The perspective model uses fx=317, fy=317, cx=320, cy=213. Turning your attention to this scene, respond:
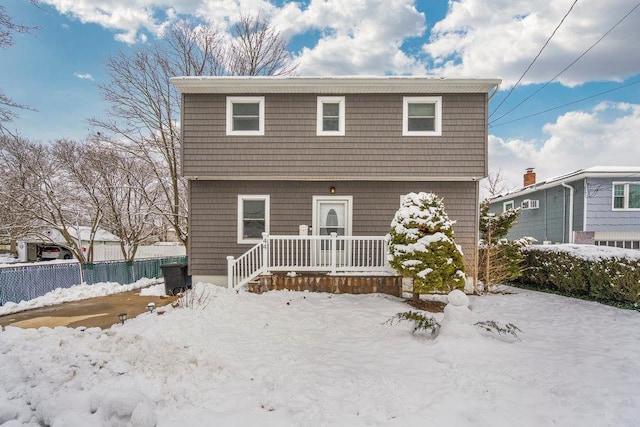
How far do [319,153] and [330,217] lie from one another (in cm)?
184

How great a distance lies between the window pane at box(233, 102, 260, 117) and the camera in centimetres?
881

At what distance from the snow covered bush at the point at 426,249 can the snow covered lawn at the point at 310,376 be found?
5.32ft

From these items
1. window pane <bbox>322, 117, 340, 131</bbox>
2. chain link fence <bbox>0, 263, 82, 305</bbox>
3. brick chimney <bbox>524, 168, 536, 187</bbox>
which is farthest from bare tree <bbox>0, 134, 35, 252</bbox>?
brick chimney <bbox>524, 168, 536, 187</bbox>

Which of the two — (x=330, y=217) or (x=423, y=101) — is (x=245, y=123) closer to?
(x=330, y=217)

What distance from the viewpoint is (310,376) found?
11.3 feet

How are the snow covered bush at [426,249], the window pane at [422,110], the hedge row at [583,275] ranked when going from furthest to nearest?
the window pane at [422,110] → the hedge row at [583,275] → the snow covered bush at [426,249]

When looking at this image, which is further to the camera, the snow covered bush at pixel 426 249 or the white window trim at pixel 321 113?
the white window trim at pixel 321 113

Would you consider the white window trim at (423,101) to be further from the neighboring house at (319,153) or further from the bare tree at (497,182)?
the bare tree at (497,182)

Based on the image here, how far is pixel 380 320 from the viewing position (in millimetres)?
5699

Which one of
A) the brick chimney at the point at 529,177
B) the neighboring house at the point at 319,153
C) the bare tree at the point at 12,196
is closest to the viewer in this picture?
the neighboring house at the point at 319,153

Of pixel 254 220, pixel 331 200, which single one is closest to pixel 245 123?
pixel 254 220

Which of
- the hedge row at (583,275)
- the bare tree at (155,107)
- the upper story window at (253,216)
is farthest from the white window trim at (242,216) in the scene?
the hedge row at (583,275)

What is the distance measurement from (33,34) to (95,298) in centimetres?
615

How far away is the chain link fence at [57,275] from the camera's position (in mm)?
7125
